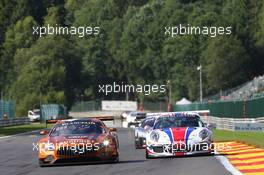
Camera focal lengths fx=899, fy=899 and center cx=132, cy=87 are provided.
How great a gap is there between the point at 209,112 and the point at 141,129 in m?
37.6

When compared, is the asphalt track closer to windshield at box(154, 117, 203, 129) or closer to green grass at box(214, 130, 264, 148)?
windshield at box(154, 117, 203, 129)

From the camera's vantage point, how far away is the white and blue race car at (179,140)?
2252 cm

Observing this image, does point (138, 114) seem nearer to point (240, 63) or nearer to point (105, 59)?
Result: point (240, 63)

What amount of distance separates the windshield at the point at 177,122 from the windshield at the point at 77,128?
1819 millimetres

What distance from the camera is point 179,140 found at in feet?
73.7

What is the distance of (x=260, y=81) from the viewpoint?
7550cm

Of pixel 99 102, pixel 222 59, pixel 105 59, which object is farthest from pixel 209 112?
pixel 105 59

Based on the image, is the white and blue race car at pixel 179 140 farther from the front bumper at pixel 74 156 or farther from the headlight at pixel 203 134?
the front bumper at pixel 74 156

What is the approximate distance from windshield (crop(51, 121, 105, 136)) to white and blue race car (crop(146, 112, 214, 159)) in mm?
1409

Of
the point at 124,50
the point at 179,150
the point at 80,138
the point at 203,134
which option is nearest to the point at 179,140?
the point at 179,150

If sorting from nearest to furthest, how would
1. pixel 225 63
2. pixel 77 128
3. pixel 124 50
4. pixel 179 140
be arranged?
pixel 179 140 → pixel 77 128 → pixel 225 63 → pixel 124 50

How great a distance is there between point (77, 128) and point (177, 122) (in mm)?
2703

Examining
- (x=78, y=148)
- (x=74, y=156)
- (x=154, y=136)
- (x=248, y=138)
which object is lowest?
(x=248, y=138)

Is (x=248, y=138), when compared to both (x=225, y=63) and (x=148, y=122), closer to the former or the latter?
(x=148, y=122)
